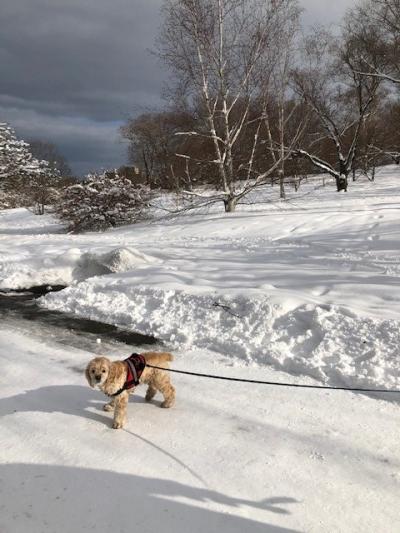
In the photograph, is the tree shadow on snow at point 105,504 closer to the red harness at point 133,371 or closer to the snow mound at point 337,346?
the red harness at point 133,371

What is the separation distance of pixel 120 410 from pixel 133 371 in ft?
1.24

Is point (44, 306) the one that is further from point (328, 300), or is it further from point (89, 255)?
point (328, 300)

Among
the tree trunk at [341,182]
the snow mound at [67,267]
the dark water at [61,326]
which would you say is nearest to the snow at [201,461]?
the dark water at [61,326]

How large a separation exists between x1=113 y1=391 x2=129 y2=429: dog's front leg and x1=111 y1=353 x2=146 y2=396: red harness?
0.28ft

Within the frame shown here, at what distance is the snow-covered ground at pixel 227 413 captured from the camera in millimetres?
2969

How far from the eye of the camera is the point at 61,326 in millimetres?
6895

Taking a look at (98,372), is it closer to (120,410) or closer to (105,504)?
(120,410)

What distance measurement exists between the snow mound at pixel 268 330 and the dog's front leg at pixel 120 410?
1.87 metres

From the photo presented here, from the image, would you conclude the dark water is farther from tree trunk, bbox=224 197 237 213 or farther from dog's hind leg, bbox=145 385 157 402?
tree trunk, bbox=224 197 237 213

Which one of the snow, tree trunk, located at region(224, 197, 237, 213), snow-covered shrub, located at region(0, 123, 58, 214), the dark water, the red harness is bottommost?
the snow

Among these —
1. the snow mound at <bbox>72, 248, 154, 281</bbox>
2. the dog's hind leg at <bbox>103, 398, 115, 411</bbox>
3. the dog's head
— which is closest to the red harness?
the dog's head

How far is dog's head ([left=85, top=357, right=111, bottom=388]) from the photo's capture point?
3.68 m

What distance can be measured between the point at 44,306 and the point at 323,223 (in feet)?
26.7

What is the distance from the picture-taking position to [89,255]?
10.6 metres
